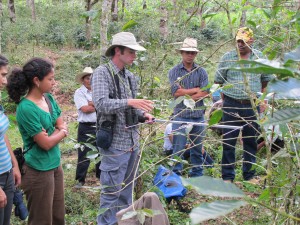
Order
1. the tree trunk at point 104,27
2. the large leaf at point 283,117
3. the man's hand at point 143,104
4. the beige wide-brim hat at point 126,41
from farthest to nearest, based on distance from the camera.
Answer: the tree trunk at point 104,27, the beige wide-brim hat at point 126,41, the man's hand at point 143,104, the large leaf at point 283,117

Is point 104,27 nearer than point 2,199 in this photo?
No

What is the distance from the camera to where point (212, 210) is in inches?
27.1

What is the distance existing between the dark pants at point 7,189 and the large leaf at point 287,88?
216 cm

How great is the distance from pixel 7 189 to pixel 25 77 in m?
0.75

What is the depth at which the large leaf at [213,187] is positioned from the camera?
0.72 meters

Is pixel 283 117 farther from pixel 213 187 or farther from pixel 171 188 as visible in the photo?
pixel 171 188

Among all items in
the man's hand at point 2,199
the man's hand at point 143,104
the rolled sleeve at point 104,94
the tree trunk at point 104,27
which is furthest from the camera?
the tree trunk at point 104,27

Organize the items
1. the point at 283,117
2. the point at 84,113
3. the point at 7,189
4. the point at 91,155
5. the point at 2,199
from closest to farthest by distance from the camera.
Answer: the point at 283,117 → the point at 2,199 → the point at 7,189 → the point at 91,155 → the point at 84,113

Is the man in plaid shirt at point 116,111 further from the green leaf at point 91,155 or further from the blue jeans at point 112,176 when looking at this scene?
the green leaf at point 91,155

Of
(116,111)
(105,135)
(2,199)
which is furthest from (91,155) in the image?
(2,199)

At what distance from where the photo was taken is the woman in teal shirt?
2676 millimetres

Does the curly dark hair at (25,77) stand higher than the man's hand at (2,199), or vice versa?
the curly dark hair at (25,77)

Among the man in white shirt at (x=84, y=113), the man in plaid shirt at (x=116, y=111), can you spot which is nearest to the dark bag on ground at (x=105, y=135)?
the man in plaid shirt at (x=116, y=111)

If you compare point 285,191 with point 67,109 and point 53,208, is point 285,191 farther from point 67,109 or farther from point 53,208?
point 67,109
